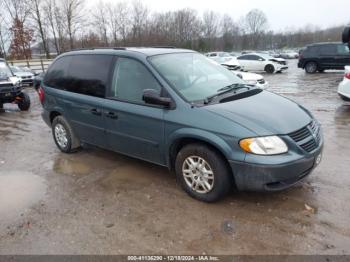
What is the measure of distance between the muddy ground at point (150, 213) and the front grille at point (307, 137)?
67 cm

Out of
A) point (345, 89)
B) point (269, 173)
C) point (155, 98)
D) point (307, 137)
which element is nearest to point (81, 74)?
point (155, 98)

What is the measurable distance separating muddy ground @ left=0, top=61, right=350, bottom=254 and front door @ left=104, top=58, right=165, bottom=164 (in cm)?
51

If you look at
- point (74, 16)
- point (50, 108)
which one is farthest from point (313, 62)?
point (74, 16)

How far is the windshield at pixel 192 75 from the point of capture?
13.2 feet

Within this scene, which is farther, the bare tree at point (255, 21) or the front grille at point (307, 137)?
the bare tree at point (255, 21)

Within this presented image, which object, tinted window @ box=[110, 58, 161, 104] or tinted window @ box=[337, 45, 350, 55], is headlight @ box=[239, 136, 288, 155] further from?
tinted window @ box=[337, 45, 350, 55]

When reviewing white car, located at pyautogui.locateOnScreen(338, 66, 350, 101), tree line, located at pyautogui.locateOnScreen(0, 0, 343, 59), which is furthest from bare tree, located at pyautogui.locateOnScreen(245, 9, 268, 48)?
white car, located at pyautogui.locateOnScreen(338, 66, 350, 101)

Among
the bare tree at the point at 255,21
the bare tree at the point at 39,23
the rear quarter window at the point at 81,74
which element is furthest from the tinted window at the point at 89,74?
the bare tree at the point at 255,21

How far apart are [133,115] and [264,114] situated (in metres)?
1.68

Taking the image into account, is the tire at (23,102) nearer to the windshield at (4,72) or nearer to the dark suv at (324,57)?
the windshield at (4,72)

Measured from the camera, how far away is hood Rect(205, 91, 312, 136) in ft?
11.1

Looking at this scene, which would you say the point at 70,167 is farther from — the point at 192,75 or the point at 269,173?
the point at 269,173

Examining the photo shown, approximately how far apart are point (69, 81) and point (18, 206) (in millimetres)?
2246

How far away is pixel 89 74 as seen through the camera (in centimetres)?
496
